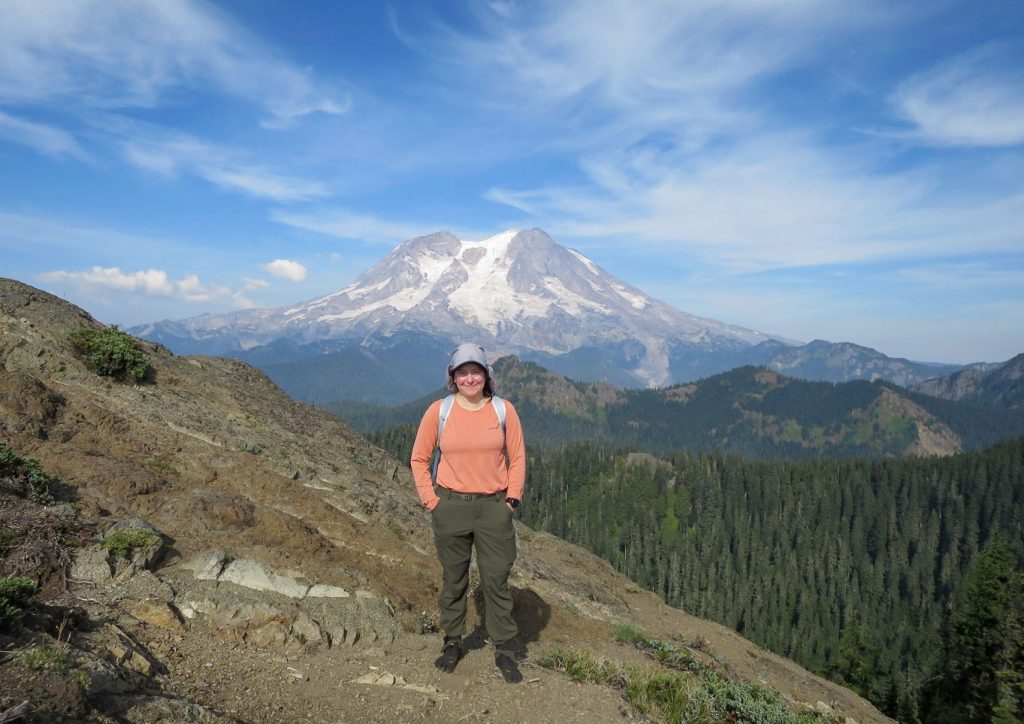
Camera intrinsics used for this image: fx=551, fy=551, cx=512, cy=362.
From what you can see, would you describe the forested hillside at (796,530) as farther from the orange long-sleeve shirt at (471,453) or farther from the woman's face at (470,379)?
the woman's face at (470,379)

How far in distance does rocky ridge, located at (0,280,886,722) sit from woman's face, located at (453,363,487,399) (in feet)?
13.5

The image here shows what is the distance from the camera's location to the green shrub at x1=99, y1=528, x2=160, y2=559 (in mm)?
8344

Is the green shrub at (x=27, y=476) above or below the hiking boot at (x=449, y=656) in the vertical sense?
above

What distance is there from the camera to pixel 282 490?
1339 centimetres

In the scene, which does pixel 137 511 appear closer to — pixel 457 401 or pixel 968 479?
pixel 457 401

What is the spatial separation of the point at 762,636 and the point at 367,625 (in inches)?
4145

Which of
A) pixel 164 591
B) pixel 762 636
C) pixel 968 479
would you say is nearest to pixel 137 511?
pixel 164 591

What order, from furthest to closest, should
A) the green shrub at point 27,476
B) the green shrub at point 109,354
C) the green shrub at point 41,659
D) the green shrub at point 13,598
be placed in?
the green shrub at point 109,354 → the green shrub at point 27,476 → the green shrub at point 13,598 → the green shrub at point 41,659

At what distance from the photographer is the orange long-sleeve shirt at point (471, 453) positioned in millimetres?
7855

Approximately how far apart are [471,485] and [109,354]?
43.9ft

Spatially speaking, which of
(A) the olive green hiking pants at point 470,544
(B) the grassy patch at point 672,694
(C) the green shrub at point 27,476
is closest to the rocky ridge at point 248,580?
(B) the grassy patch at point 672,694

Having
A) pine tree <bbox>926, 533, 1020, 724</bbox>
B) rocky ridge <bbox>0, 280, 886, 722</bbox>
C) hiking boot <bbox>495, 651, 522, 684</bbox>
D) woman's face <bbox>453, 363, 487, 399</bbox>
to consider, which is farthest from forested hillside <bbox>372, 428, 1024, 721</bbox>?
woman's face <bbox>453, 363, 487, 399</bbox>

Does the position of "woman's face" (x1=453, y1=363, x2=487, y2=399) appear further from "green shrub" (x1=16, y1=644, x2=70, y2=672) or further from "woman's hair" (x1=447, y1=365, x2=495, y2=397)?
"green shrub" (x1=16, y1=644, x2=70, y2=672)

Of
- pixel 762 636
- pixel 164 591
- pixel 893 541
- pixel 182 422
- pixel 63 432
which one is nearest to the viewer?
pixel 164 591
